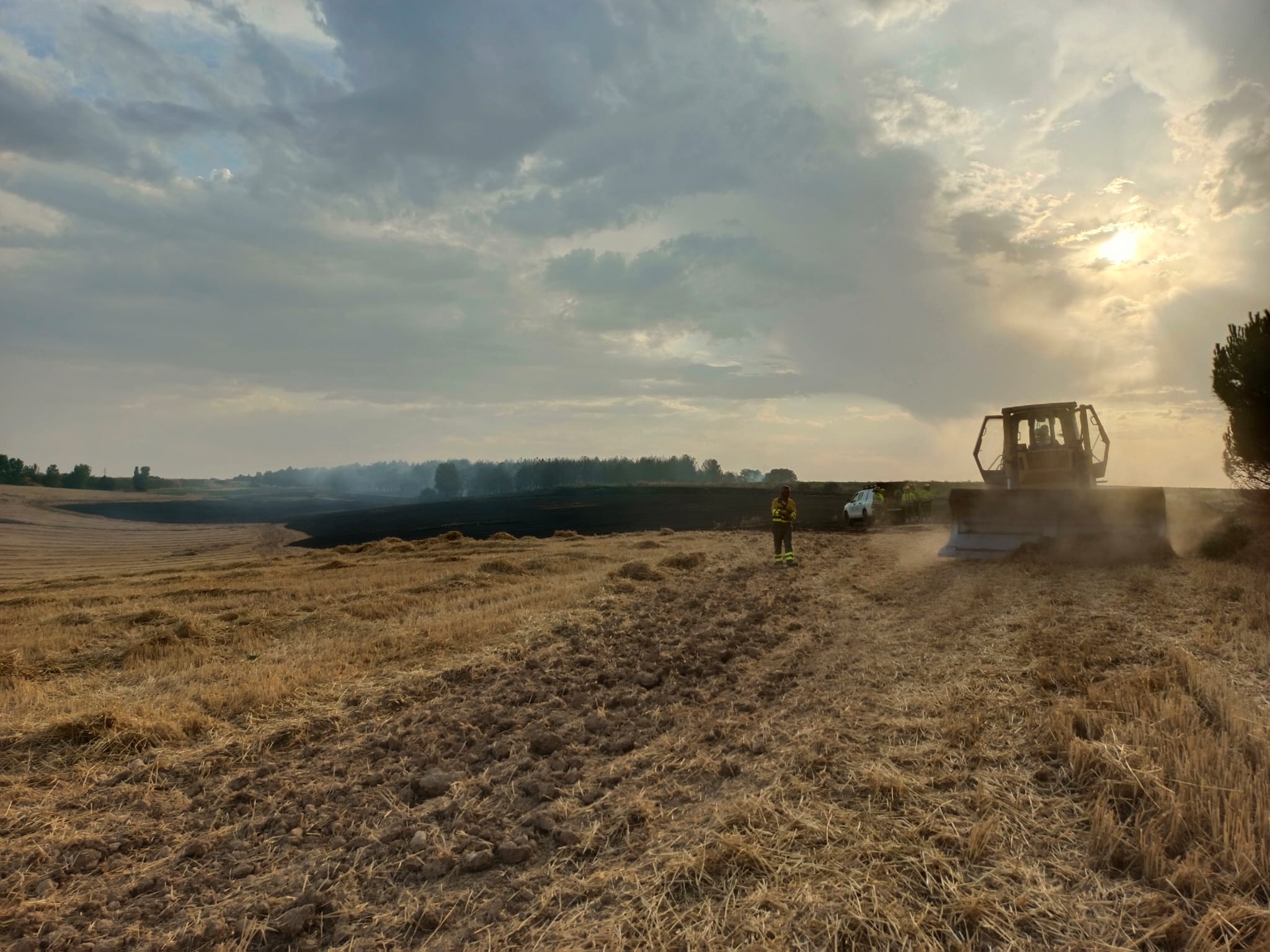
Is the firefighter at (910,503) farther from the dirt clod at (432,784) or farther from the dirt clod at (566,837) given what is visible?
the dirt clod at (566,837)

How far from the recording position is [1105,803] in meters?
3.99

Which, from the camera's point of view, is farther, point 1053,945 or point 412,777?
point 412,777

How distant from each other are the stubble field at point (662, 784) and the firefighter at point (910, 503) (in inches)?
1033

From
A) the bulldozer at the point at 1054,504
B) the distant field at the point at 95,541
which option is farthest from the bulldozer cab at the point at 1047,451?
the distant field at the point at 95,541

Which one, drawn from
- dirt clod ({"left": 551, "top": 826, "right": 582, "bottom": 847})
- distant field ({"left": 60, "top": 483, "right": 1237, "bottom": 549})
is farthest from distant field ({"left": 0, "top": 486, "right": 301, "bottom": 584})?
dirt clod ({"left": 551, "top": 826, "right": 582, "bottom": 847})

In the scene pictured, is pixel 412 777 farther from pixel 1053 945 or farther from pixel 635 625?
pixel 635 625

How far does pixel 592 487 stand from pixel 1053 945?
114 m

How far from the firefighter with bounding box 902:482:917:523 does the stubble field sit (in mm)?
26227

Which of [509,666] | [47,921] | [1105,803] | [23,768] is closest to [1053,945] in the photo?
[1105,803]

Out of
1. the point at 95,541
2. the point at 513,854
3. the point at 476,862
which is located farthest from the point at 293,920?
the point at 95,541

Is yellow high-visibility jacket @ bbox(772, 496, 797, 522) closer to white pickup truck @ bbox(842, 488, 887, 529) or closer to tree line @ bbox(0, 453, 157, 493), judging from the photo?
white pickup truck @ bbox(842, 488, 887, 529)

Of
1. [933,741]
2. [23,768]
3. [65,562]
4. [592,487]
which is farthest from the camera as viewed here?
[592,487]

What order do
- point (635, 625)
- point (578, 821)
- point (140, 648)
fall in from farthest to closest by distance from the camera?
1. point (635, 625)
2. point (140, 648)
3. point (578, 821)

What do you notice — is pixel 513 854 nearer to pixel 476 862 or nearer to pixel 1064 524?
pixel 476 862
